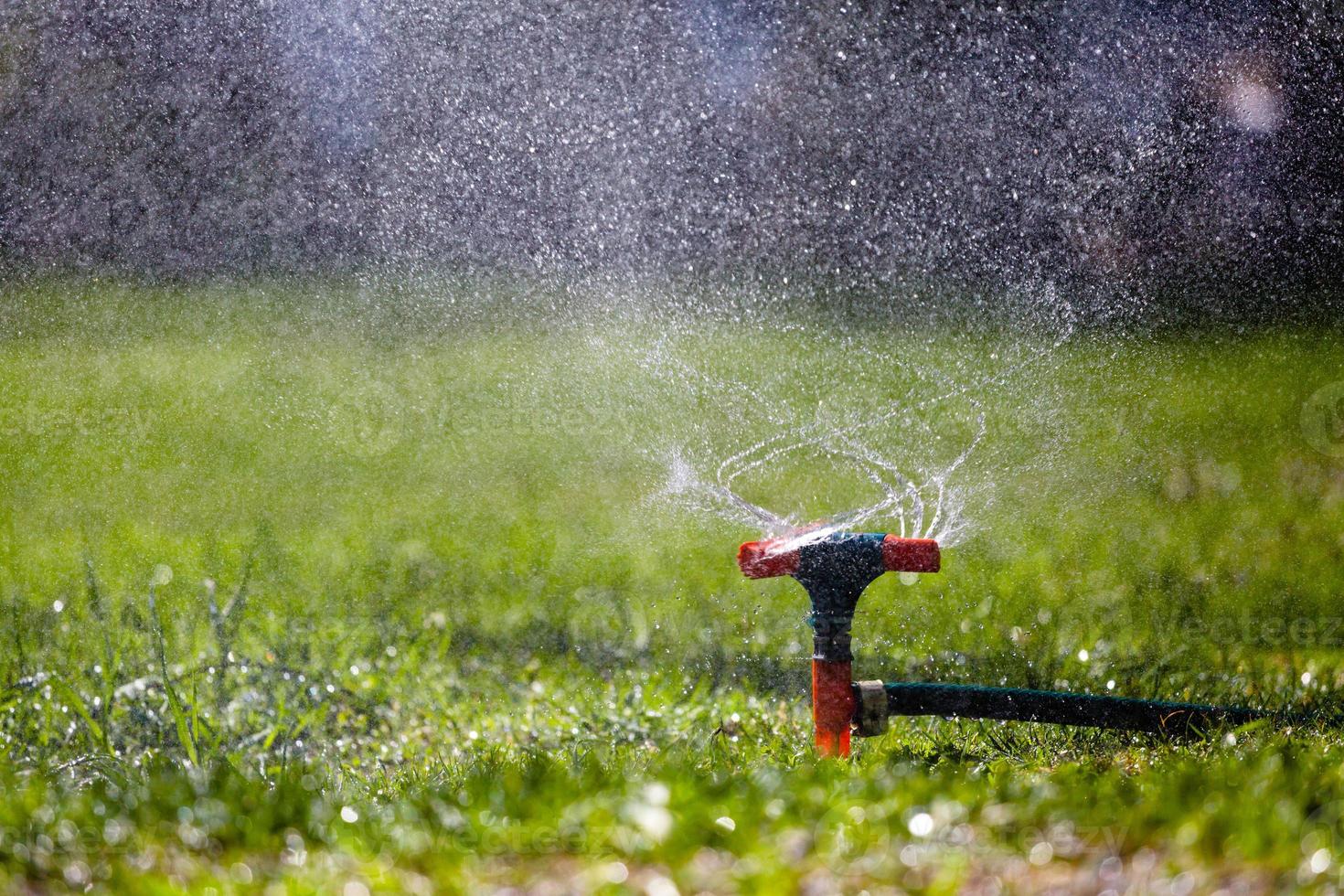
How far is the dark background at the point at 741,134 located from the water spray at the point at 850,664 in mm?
3823

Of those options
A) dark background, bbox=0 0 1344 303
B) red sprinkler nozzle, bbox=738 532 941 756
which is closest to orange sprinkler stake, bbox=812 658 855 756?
red sprinkler nozzle, bbox=738 532 941 756

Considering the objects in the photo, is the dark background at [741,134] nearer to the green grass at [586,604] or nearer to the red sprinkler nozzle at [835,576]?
the green grass at [586,604]

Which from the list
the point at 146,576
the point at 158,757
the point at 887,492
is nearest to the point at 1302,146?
the point at 887,492

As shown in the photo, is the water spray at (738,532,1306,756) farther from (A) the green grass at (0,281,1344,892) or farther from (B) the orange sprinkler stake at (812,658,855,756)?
(A) the green grass at (0,281,1344,892)

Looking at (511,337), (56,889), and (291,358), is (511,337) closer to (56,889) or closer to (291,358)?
(291,358)

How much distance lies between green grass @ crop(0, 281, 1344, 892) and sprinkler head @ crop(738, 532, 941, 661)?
0.27 m

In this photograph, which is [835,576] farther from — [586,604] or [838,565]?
→ [586,604]

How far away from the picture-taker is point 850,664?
220 centimetres

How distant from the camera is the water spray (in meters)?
2.13

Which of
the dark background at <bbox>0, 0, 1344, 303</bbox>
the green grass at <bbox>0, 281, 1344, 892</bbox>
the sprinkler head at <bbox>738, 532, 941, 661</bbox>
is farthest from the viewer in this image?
the dark background at <bbox>0, 0, 1344, 303</bbox>

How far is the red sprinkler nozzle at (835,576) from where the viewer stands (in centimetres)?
213

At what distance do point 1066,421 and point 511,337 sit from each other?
7.83 ft

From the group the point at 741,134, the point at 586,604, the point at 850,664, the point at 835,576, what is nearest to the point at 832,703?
the point at 850,664

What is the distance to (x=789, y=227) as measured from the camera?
20.1ft
